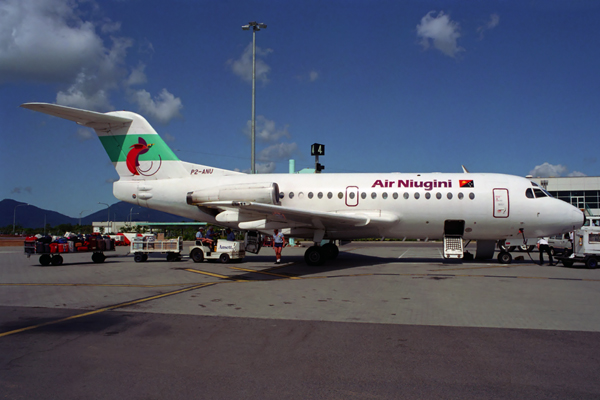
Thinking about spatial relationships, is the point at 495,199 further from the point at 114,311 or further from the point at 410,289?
the point at 114,311

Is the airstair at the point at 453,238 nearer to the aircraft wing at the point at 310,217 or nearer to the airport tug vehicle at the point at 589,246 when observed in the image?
the aircraft wing at the point at 310,217

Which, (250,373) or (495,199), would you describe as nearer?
(250,373)

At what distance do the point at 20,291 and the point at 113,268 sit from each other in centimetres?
649

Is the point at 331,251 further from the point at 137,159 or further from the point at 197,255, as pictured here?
the point at 137,159

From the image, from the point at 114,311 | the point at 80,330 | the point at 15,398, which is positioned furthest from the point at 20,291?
the point at 15,398

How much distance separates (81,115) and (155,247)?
23.4 feet

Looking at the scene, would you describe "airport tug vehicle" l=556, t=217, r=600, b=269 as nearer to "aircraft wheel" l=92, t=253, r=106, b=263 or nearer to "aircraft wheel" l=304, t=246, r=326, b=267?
"aircraft wheel" l=304, t=246, r=326, b=267

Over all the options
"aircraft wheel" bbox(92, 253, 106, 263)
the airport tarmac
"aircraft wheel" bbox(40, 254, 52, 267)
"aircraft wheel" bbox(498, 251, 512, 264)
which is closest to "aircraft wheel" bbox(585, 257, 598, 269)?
"aircraft wheel" bbox(498, 251, 512, 264)

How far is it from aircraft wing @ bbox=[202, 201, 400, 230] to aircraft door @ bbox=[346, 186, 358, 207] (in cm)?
42

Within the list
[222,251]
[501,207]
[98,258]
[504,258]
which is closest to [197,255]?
[222,251]

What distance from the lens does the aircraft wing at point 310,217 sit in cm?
1634

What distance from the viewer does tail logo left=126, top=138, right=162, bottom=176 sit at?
827 inches

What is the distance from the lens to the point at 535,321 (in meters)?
7.83

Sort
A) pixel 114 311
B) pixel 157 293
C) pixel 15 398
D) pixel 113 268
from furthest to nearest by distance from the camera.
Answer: pixel 113 268, pixel 157 293, pixel 114 311, pixel 15 398
